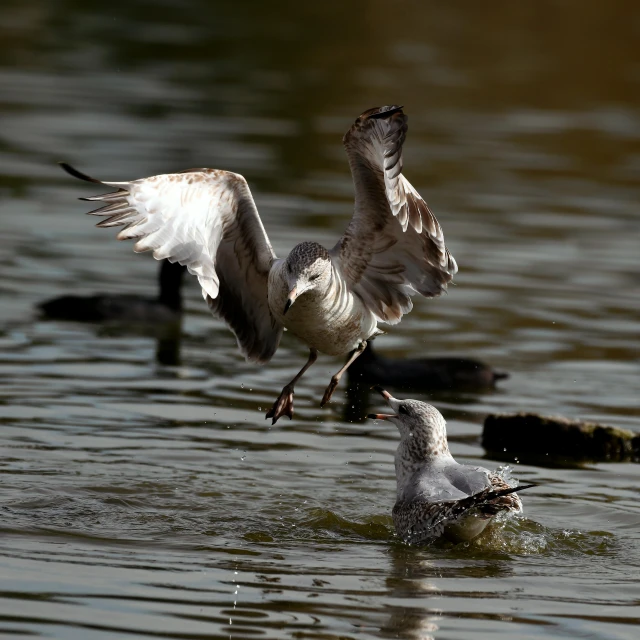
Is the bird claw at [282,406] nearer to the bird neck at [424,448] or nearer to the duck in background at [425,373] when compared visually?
the bird neck at [424,448]

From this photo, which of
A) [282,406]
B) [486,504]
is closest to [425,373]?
[282,406]

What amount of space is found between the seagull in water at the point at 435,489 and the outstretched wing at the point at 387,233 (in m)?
0.98

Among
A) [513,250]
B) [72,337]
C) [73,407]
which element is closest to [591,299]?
[513,250]

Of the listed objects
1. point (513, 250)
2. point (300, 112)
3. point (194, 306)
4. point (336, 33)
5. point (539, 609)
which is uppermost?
Answer: point (336, 33)

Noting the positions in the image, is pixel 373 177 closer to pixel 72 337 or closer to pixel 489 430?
pixel 489 430

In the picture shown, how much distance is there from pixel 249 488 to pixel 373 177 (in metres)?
2.20

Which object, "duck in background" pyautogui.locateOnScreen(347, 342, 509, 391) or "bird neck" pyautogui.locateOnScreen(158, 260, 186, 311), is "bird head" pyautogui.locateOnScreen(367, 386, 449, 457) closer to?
→ "duck in background" pyautogui.locateOnScreen(347, 342, 509, 391)

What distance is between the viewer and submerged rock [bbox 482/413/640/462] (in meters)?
11.3

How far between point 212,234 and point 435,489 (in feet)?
6.69

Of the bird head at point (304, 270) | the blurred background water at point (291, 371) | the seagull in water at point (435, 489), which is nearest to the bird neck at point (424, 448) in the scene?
the seagull in water at point (435, 489)

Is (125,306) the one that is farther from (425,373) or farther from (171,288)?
(425,373)

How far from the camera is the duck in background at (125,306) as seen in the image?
48.0 ft

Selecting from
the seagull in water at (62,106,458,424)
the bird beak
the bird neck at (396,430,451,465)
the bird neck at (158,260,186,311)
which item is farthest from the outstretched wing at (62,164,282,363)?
the bird neck at (158,260,186,311)

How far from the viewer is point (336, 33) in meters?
37.9
